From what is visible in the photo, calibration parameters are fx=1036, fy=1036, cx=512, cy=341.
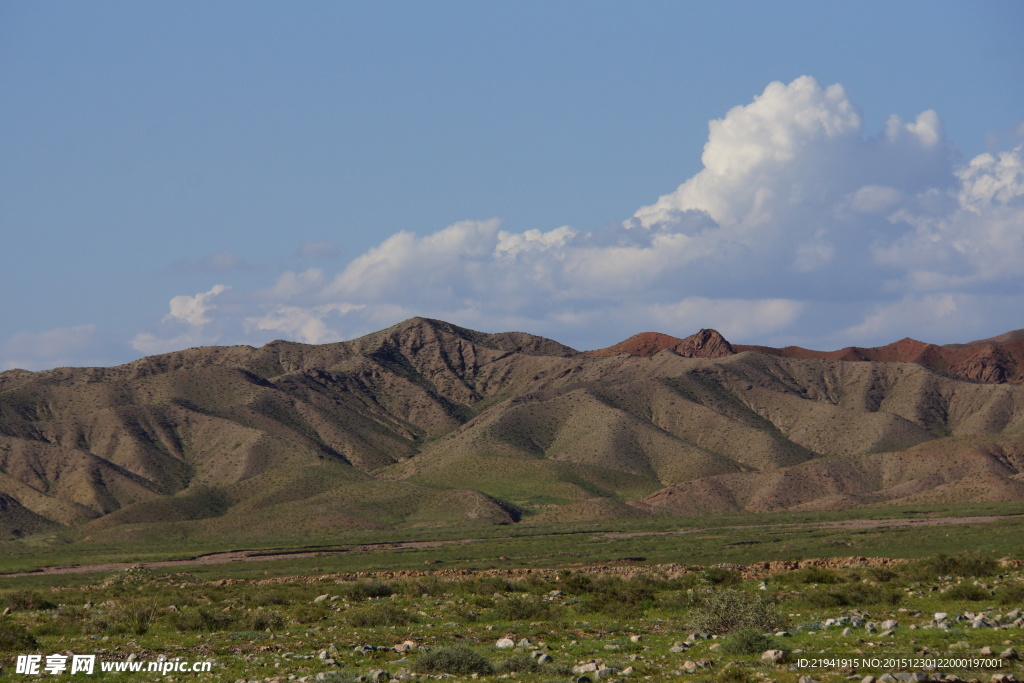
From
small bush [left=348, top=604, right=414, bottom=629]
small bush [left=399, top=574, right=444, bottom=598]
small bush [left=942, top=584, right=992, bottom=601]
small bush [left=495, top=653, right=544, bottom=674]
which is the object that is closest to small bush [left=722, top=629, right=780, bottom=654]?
small bush [left=495, top=653, right=544, bottom=674]

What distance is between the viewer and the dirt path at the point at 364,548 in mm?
94000

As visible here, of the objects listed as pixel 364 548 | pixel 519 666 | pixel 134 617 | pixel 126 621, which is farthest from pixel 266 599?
pixel 364 548

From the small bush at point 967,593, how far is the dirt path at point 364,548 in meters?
70.2

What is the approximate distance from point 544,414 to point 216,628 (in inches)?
6656

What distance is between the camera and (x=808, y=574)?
4134cm

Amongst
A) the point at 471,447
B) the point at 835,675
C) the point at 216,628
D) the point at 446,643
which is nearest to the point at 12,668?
the point at 216,628

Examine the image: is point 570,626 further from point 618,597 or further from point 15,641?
point 15,641

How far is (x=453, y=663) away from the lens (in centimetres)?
2019

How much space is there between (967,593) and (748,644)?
1251cm

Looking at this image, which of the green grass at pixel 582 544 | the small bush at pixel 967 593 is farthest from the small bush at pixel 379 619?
the green grass at pixel 582 544

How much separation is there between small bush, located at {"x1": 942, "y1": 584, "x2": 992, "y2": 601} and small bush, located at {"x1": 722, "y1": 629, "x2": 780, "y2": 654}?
11746mm

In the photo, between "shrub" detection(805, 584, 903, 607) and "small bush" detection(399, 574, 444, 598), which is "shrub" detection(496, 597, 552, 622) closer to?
"shrub" detection(805, 584, 903, 607)

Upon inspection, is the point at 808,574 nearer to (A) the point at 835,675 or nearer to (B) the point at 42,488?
(A) the point at 835,675

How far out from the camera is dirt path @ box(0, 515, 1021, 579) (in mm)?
94000
